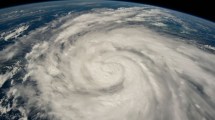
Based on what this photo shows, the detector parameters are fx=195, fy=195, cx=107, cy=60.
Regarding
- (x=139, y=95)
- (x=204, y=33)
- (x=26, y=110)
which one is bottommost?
(x=26, y=110)

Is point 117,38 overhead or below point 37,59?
overhead

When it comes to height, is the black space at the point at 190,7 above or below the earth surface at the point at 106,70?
above

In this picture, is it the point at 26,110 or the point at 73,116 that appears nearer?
the point at 73,116

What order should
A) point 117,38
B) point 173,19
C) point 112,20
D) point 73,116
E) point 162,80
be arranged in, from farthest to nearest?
point 173,19
point 112,20
point 117,38
point 162,80
point 73,116

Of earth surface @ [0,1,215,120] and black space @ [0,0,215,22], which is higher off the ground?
black space @ [0,0,215,22]

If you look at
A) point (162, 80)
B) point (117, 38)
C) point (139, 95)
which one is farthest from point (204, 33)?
point (139, 95)

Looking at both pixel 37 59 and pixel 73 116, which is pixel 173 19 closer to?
pixel 37 59

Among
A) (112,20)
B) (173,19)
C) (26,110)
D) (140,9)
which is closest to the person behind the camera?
A: (26,110)
